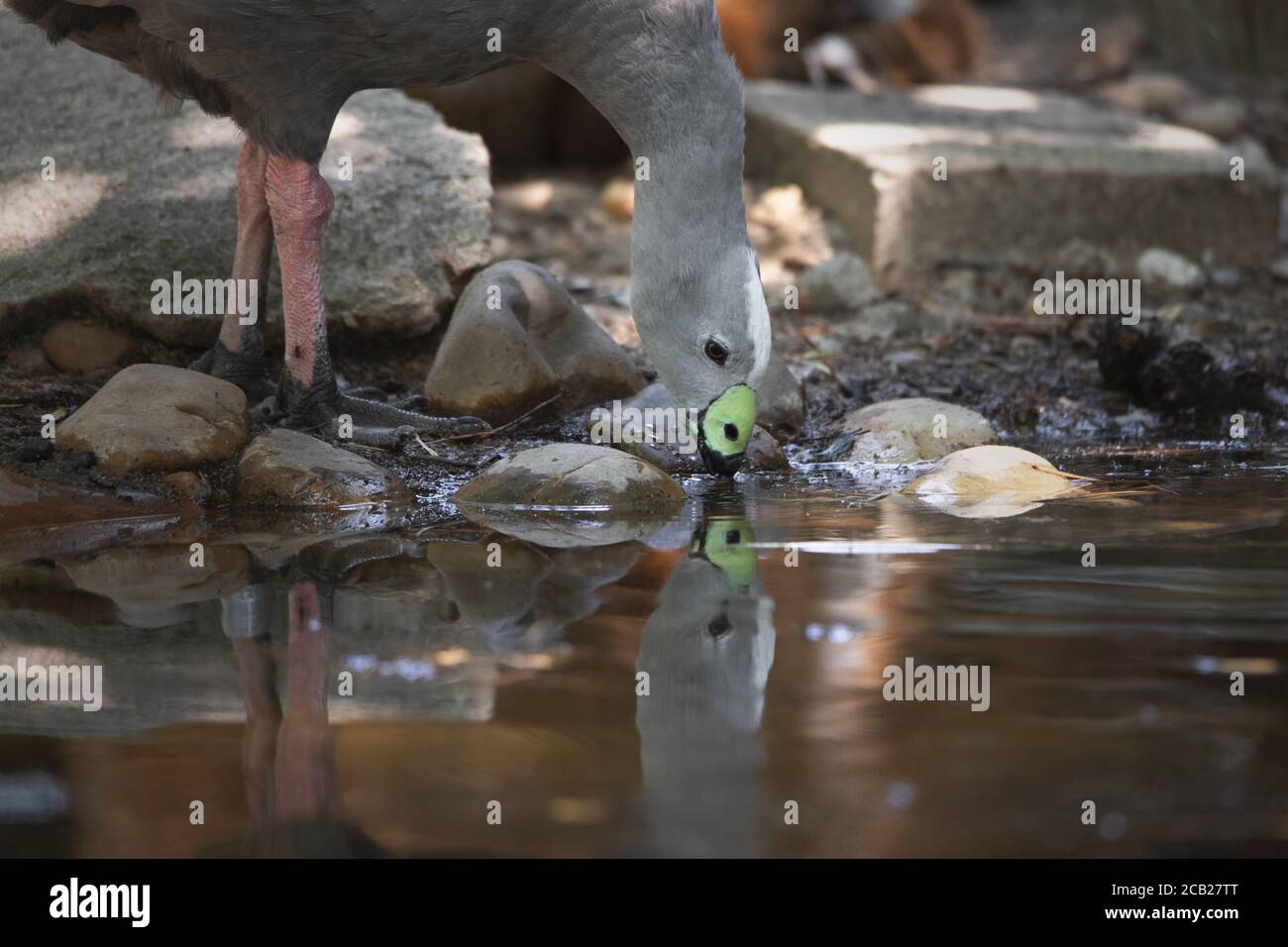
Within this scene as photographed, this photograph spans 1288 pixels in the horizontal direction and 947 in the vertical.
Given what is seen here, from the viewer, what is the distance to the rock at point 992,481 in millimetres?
4457

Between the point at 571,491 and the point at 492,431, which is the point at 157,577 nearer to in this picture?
the point at 571,491

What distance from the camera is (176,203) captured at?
5602 millimetres

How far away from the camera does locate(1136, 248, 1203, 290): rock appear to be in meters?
7.14

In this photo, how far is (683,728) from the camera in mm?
2717

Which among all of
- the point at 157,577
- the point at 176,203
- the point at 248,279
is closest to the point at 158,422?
the point at 248,279

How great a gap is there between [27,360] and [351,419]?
4.15ft

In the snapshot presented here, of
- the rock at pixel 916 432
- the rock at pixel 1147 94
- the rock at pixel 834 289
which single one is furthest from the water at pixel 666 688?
the rock at pixel 1147 94

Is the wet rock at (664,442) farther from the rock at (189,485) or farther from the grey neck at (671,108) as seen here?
the rock at (189,485)

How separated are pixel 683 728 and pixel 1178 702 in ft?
2.92

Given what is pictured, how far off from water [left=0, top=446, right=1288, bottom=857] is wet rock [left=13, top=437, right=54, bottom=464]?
1.65ft

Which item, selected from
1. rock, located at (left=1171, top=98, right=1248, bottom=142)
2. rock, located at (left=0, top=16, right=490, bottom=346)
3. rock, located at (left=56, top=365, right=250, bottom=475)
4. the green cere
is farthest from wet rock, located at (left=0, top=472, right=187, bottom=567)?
rock, located at (left=1171, top=98, right=1248, bottom=142)

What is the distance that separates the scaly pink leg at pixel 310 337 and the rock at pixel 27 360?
993mm
